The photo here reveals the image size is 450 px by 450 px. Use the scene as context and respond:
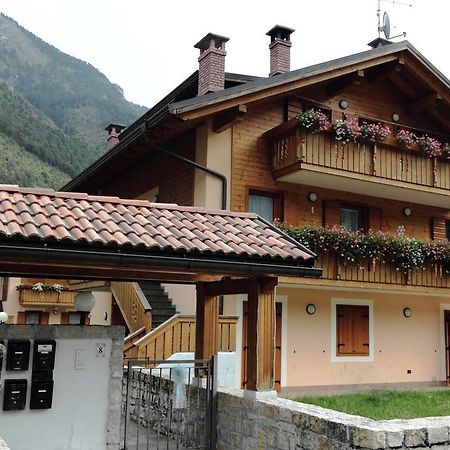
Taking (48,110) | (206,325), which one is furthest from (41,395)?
(48,110)

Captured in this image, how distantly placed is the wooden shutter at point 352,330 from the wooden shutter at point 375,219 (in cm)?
212

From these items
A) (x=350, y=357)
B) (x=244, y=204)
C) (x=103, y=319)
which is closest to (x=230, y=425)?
(x=244, y=204)

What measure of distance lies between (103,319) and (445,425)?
15.8m

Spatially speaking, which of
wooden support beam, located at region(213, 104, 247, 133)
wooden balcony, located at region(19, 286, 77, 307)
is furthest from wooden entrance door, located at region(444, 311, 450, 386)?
wooden balcony, located at region(19, 286, 77, 307)

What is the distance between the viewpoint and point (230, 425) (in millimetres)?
7309

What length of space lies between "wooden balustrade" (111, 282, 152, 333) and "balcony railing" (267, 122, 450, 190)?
4.35 meters

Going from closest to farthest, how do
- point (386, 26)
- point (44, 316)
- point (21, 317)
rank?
point (386, 26)
point (21, 317)
point (44, 316)

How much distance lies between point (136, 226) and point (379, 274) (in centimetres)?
930

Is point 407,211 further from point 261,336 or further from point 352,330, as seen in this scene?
point 261,336

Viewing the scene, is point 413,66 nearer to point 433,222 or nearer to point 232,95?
point 433,222

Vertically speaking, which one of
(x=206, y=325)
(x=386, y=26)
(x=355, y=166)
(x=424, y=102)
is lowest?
(x=206, y=325)

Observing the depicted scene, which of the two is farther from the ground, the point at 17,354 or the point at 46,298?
the point at 46,298

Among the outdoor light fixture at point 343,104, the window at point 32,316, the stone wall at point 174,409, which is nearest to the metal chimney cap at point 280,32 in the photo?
the outdoor light fixture at point 343,104

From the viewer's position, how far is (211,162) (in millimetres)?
14125
